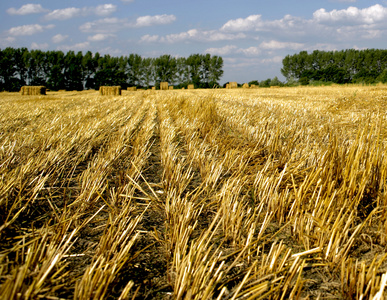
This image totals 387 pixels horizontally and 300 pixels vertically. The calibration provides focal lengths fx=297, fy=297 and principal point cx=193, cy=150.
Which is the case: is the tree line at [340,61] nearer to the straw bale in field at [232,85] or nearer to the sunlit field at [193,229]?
the straw bale in field at [232,85]

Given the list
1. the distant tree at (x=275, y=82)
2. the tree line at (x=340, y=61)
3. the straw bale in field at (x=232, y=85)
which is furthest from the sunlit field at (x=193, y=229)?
the tree line at (x=340, y=61)

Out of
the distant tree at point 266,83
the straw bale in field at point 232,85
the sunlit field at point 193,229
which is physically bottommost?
the sunlit field at point 193,229

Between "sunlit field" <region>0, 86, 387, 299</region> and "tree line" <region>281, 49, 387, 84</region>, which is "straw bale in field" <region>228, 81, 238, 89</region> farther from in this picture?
"tree line" <region>281, 49, 387, 84</region>

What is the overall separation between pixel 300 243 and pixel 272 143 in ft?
4.92

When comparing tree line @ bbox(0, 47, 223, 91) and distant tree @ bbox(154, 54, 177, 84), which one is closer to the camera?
tree line @ bbox(0, 47, 223, 91)

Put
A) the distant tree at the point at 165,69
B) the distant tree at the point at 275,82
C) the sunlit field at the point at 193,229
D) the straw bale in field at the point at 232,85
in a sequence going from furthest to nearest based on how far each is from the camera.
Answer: the distant tree at the point at 165,69, the distant tree at the point at 275,82, the straw bale in field at the point at 232,85, the sunlit field at the point at 193,229

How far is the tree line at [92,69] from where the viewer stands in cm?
5156

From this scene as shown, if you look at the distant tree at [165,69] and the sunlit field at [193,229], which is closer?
the sunlit field at [193,229]

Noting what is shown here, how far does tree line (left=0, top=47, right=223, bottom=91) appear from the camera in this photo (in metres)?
51.6

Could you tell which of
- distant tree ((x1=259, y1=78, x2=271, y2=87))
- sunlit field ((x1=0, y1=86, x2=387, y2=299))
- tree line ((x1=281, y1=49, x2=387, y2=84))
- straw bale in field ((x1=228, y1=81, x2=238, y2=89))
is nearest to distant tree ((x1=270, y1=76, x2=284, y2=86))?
distant tree ((x1=259, y1=78, x2=271, y2=87))

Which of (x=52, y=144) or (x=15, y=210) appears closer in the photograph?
(x=15, y=210)

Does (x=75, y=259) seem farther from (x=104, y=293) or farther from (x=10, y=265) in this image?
(x=104, y=293)

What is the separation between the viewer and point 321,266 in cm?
120

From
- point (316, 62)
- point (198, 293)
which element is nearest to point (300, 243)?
point (198, 293)
